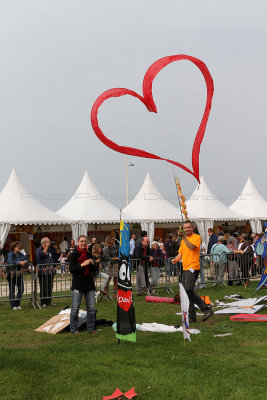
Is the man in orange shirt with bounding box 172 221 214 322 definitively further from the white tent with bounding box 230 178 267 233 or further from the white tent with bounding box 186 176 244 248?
the white tent with bounding box 230 178 267 233

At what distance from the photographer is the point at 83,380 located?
21.3ft

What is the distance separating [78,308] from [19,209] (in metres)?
18.5

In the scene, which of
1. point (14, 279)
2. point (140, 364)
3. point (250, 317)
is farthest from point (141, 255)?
point (140, 364)

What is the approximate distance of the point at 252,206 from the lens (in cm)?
3803

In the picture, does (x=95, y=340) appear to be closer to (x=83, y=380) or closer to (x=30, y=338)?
(x=30, y=338)

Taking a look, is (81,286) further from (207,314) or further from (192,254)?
(207,314)

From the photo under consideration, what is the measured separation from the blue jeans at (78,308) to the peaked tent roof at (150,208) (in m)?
20.8

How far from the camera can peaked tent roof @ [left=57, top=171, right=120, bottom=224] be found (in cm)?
3002

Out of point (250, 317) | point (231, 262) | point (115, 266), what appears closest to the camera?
point (250, 317)

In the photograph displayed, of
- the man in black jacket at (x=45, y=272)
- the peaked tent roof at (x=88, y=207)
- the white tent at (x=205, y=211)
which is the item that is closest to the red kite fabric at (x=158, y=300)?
the man in black jacket at (x=45, y=272)

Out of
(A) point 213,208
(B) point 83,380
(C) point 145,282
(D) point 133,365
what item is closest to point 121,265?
(D) point 133,365

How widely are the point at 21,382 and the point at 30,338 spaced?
293 cm

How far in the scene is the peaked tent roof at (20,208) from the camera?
1056 inches

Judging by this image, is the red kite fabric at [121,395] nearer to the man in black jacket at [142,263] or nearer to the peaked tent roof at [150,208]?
the man in black jacket at [142,263]
